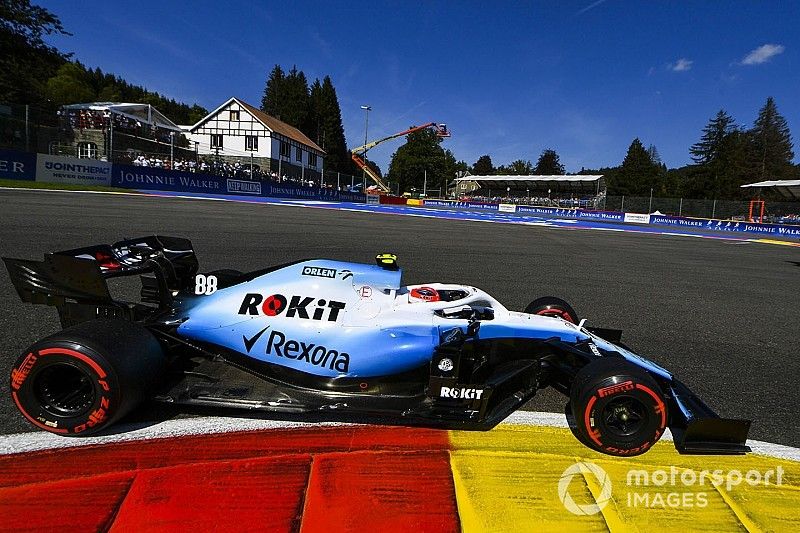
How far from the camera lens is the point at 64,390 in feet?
8.04

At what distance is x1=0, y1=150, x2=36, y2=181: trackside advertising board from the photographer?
20734 millimetres

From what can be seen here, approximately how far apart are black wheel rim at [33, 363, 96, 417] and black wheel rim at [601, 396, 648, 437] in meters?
2.65

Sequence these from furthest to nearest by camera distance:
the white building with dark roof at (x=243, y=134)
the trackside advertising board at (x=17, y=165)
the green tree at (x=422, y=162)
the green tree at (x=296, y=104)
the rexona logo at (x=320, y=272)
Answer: the green tree at (x=422, y=162) < the green tree at (x=296, y=104) < the white building with dark roof at (x=243, y=134) < the trackside advertising board at (x=17, y=165) < the rexona logo at (x=320, y=272)

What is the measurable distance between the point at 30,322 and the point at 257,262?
3.35 meters

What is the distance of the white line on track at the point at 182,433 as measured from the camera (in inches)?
84.7

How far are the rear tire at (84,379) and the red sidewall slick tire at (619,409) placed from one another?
2.33m

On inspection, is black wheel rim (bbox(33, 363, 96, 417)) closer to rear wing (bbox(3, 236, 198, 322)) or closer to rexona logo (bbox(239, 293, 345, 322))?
rear wing (bbox(3, 236, 198, 322))

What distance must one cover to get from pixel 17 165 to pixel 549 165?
111 meters

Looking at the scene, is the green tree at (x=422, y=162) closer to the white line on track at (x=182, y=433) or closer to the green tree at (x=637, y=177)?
the green tree at (x=637, y=177)

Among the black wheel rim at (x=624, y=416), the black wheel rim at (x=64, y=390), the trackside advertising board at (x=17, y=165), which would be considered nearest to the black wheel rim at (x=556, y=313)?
the black wheel rim at (x=624, y=416)

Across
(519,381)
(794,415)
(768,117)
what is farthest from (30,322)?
(768,117)

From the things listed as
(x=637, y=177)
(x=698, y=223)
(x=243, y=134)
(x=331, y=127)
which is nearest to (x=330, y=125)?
(x=331, y=127)

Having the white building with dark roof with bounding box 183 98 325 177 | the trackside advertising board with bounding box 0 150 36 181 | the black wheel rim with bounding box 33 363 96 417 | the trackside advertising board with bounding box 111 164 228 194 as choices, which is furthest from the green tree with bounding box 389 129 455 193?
the black wheel rim with bounding box 33 363 96 417

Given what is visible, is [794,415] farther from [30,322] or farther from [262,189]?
[262,189]
